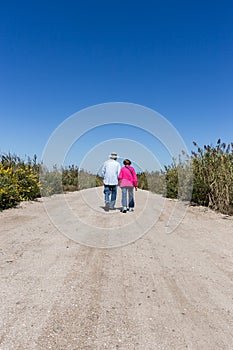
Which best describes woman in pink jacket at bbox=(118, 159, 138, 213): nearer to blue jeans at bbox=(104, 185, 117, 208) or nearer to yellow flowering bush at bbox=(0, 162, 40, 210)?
blue jeans at bbox=(104, 185, 117, 208)

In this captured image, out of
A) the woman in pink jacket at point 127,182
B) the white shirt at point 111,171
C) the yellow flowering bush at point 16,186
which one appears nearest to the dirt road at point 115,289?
the woman in pink jacket at point 127,182

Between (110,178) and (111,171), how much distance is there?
253 mm

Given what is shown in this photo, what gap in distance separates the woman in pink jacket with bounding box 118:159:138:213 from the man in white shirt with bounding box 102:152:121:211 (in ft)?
0.66

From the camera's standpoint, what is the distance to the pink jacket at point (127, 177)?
323 inches

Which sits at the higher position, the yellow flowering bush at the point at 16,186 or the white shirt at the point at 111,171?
the white shirt at the point at 111,171

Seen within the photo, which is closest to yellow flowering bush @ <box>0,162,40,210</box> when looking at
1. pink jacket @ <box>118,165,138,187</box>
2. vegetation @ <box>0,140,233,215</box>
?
vegetation @ <box>0,140,233,215</box>

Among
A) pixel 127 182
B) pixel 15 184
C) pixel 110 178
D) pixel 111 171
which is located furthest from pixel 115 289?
pixel 15 184

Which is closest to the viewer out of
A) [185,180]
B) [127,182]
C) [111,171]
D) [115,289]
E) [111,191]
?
[115,289]

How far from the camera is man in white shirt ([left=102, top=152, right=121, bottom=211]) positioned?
8.28 m

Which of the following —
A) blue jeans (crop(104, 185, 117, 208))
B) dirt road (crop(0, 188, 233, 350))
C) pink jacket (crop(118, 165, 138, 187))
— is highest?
pink jacket (crop(118, 165, 138, 187))

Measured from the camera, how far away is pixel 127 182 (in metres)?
8.20

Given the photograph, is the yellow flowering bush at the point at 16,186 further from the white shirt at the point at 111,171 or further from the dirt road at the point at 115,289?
the white shirt at the point at 111,171

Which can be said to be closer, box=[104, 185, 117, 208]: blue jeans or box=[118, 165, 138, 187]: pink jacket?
box=[118, 165, 138, 187]: pink jacket

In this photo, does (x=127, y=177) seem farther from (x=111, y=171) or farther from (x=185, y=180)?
(x=185, y=180)
